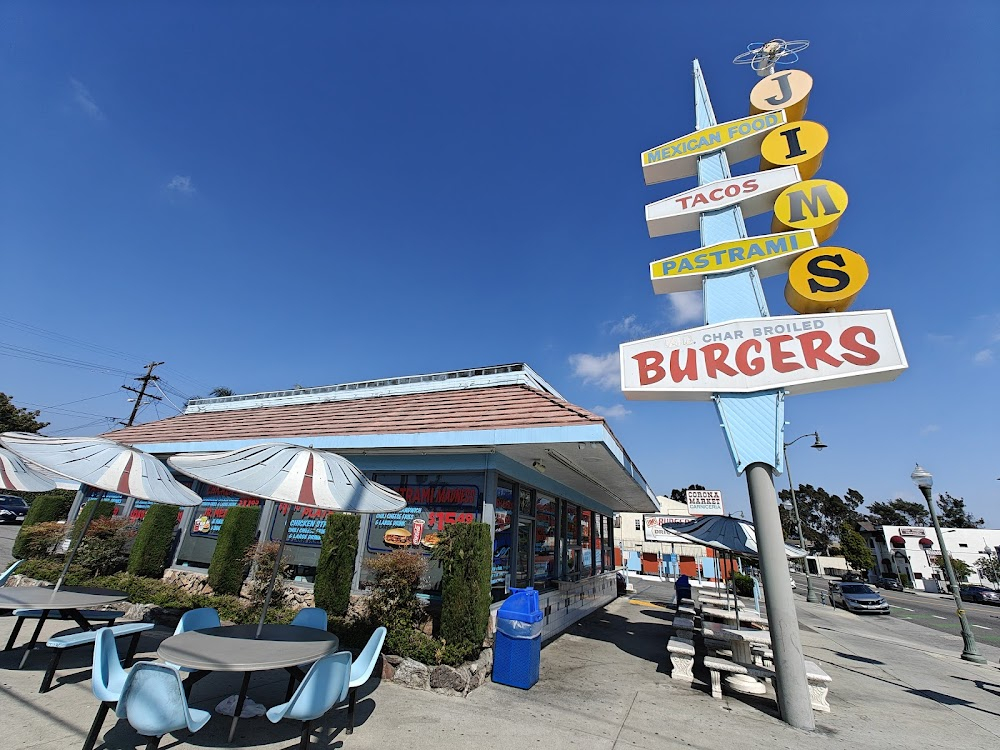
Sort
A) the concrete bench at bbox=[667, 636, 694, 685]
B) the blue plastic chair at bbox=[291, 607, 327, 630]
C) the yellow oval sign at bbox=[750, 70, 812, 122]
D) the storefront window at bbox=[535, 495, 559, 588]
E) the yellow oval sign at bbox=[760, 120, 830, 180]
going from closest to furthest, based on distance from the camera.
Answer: the blue plastic chair at bbox=[291, 607, 327, 630] < the concrete bench at bbox=[667, 636, 694, 685] < the yellow oval sign at bbox=[760, 120, 830, 180] < the yellow oval sign at bbox=[750, 70, 812, 122] < the storefront window at bbox=[535, 495, 559, 588]

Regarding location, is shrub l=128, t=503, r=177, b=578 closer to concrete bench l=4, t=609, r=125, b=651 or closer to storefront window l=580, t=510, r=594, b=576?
concrete bench l=4, t=609, r=125, b=651

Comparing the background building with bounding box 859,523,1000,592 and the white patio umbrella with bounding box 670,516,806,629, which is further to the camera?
the background building with bounding box 859,523,1000,592

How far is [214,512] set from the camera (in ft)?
35.9

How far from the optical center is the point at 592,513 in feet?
51.6

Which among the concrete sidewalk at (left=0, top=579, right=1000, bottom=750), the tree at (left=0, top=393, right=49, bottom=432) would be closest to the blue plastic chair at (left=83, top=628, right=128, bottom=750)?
the concrete sidewalk at (left=0, top=579, right=1000, bottom=750)

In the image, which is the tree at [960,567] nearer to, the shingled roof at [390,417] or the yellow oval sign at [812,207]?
the yellow oval sign at [812,207]

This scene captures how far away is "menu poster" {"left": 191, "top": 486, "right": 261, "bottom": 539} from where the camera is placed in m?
10.8

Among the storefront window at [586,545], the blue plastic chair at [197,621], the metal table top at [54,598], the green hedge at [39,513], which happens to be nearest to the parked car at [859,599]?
the storefront window at [586,545]

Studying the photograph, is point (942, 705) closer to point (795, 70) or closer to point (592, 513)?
point (592, 513)

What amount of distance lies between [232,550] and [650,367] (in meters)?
9.38

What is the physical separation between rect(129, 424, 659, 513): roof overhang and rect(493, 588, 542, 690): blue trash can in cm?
242

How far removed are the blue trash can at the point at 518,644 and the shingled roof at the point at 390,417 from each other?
9.21 feet

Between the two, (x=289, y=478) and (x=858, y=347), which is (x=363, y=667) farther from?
(x=858, y=347)

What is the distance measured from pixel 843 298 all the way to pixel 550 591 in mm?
8008
